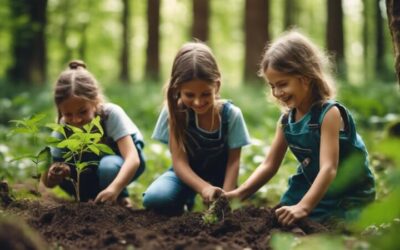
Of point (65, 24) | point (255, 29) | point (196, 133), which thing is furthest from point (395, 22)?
point (65, 24)

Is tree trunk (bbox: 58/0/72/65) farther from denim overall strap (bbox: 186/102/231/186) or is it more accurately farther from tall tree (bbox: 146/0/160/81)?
denim overall strap (bbox: 186/102/231/186)

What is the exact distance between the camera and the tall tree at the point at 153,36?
1603 centimetres

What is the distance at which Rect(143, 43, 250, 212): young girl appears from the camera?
3234mm

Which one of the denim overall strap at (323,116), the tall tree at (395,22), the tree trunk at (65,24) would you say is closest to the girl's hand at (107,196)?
the denim overall strap at (323,116)

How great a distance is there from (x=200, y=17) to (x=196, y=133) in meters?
11.0

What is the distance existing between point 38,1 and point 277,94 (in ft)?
31.7

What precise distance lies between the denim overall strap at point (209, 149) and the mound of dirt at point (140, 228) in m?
0.67

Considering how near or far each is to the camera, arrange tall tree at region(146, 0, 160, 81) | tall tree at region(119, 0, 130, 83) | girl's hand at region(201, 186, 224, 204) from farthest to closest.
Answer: tall tree at region(119, 0, 130, 83)
tall tree at region(146, 0, 160, 81)
girl's hand at region(201, 186, 224, 204)

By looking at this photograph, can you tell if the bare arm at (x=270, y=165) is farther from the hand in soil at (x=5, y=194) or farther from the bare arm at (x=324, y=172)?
the hand in soil at (x=5, y=194)

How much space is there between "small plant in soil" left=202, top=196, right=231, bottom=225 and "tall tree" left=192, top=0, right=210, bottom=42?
11725mm

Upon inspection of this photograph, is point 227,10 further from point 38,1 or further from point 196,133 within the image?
A: point 196,133

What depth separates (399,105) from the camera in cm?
771

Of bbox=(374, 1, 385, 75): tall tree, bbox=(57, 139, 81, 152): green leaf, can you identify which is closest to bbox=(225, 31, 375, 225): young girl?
bbox=(57, 139, 81, 152): green leaf

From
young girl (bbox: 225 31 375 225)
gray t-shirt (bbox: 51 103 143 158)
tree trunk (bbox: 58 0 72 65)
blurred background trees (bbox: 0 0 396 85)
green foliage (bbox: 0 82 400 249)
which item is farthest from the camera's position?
tree trunk (bbox: 58 0 72 65)
